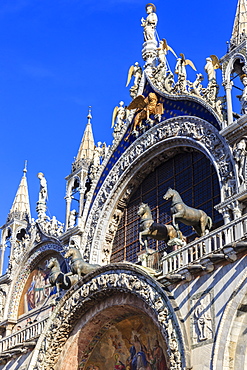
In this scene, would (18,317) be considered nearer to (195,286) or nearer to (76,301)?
(76,301)

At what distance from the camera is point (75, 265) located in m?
21.3

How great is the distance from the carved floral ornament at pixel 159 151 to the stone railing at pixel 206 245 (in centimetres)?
271

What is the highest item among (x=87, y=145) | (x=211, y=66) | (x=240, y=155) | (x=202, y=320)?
(x=87, y=145)

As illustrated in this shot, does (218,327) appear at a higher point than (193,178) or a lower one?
lower

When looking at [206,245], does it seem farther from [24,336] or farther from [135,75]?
[135,75]

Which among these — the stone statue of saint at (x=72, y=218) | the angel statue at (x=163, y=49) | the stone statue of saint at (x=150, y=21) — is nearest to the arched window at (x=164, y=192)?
the stone statue of saint at (x=72, y=218)

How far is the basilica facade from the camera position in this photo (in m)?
15.6

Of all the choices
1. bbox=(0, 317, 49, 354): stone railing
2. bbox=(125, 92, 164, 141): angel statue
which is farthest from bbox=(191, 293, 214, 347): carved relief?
bbox=(125, 92, 164, 141): angel statue

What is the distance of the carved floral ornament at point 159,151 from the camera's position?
63.6 feet

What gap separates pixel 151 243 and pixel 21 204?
10213 millimetres

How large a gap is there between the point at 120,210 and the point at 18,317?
6737 millimetres

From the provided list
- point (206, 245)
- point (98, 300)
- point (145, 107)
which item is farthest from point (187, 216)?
point (145, 107)

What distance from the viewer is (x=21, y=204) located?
3061 cm

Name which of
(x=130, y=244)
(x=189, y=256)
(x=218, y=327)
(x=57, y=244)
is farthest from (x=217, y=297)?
(x=57, y=244)
